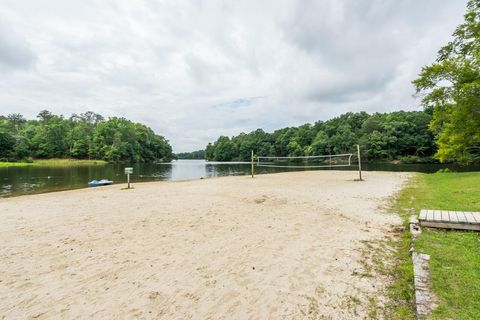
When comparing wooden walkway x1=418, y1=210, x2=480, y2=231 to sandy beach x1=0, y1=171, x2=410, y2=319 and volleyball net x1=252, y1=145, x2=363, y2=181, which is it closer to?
sandy beach x1=0, y1=171, x2=410, y2=319

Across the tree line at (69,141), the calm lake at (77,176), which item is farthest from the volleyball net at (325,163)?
the tree line at (69,141)

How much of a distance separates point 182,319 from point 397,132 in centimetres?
6862

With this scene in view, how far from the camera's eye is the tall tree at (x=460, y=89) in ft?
42.5

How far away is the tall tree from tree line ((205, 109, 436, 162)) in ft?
126

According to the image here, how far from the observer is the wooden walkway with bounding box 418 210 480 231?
4730 mm

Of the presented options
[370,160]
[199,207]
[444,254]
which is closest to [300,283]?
[444,254]

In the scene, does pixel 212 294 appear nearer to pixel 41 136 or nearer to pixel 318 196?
pixel 318 196

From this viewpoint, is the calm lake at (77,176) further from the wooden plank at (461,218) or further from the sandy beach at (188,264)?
the wooden plank at (461,218)

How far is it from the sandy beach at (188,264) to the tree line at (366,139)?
54674 mm

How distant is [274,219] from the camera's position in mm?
6633

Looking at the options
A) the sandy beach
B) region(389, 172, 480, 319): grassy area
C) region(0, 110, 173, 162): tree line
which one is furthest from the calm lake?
region(0, 110, 173, 162): tree line

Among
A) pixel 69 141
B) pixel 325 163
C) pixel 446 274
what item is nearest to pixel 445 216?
pixel 446 274

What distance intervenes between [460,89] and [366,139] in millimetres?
51498

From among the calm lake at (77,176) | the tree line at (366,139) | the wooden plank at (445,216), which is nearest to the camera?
the wooden plank at (445,216)
